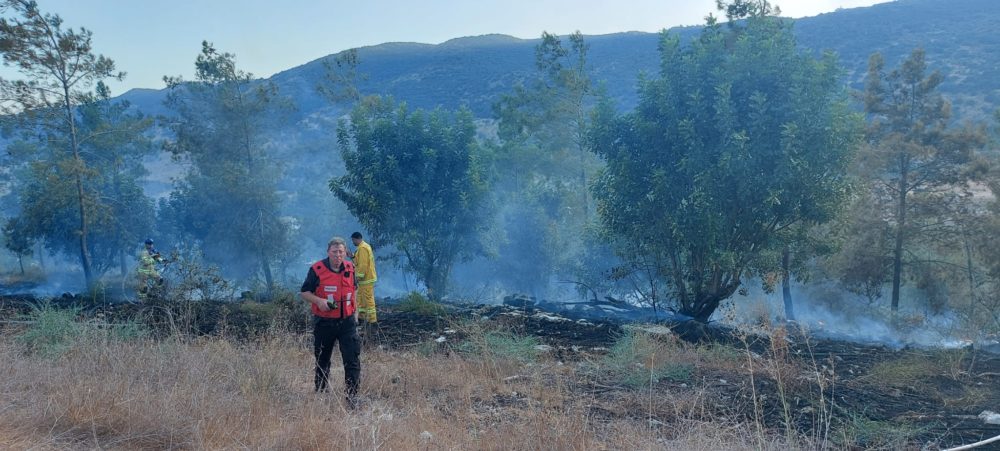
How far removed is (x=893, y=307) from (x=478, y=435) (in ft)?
Result: 56.9

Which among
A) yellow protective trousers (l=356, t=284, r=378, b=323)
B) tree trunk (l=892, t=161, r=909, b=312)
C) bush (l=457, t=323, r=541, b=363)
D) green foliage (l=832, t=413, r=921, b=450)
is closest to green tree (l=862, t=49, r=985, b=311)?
tree trunk (l=892, t=161, r=909, b=312)

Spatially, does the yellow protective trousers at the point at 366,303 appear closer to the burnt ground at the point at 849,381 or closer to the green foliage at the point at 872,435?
the burnt ground at the point at 849,381

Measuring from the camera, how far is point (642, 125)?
12.7m

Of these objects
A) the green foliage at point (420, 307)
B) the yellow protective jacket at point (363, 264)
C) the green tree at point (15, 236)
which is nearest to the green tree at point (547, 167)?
the green foliage at point (420, 307)

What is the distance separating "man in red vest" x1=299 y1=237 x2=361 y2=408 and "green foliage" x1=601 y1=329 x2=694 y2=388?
3.01m

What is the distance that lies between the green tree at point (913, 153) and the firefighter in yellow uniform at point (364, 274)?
1468cm

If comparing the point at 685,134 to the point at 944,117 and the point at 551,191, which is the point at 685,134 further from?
the point at 551,191

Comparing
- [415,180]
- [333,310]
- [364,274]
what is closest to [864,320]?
[415,180]

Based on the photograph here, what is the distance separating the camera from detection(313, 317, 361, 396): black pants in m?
5.96

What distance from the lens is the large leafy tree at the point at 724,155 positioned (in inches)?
462

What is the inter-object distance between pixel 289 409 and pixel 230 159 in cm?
2751

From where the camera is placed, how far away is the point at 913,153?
17.5 m

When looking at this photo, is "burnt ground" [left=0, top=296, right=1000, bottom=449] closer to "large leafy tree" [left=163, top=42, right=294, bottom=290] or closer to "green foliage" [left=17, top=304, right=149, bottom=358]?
"green foliage" [left=17, top=304, right=149, bottom=358]

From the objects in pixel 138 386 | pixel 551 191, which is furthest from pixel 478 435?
pixel 551 191
